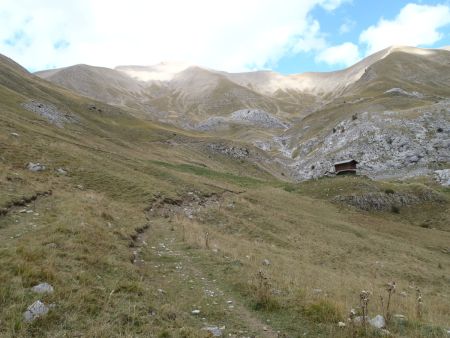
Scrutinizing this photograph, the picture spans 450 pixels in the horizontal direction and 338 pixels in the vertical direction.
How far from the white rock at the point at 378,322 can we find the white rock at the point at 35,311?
923 cm

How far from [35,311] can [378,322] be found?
31.9 feet

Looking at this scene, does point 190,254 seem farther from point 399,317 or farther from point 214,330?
point 399,317

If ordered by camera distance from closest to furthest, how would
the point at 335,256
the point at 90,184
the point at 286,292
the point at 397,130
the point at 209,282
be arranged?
the point at 286,292 → the point at 209,282 → the point at 335,256 → the point at 90,184 → the point at 397,130

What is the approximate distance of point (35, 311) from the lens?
9172mm

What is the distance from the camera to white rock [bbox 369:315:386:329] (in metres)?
10.9

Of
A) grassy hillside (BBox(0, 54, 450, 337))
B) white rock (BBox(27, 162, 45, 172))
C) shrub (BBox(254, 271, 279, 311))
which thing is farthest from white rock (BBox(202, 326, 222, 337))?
white rock (BBox(27, 162, 45, 172))

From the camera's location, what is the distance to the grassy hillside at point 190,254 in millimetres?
10633

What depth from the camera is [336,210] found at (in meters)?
54.7

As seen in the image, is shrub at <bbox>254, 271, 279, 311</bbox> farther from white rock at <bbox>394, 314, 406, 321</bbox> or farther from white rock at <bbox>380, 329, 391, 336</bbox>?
white rock at <bbox>394, 314, 406, 321</bbox>

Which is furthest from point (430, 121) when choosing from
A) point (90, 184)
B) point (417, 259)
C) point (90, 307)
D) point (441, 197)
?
point (90, 307)

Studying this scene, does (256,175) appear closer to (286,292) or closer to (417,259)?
(417,259)

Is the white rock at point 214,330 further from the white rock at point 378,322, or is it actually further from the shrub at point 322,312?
the white rock at point 378,322

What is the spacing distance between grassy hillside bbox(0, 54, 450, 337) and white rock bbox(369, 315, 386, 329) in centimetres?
39

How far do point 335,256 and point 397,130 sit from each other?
83.7 metres
